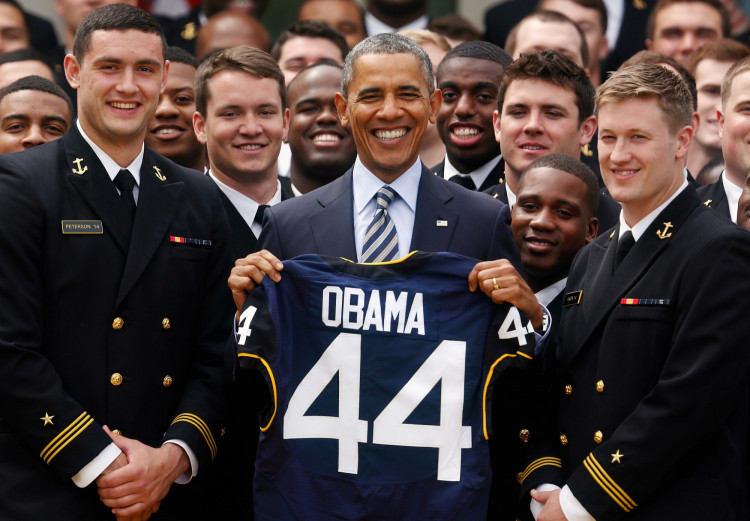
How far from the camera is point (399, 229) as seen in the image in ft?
13.8

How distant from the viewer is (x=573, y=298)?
4.21 meters

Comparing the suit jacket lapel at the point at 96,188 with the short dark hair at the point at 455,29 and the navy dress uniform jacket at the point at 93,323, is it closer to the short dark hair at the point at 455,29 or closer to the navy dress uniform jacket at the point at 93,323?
the navy dress uniform jacket at the point at 93,323

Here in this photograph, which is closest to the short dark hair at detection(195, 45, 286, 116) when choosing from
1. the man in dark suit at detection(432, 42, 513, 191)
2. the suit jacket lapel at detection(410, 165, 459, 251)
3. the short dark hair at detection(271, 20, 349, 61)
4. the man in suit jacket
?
the man in dark suit at detection(432, 42, 513, 191)

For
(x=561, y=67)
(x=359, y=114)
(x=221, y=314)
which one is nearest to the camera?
(x=359, y=114)

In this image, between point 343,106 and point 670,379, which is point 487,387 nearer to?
point 670,379

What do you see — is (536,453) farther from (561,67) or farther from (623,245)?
(561,67)

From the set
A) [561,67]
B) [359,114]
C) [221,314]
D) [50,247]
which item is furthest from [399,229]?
[561,67]

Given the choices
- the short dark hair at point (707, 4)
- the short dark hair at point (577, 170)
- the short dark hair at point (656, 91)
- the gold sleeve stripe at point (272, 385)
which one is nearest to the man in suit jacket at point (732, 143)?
the short dark hair at point (577, 170)

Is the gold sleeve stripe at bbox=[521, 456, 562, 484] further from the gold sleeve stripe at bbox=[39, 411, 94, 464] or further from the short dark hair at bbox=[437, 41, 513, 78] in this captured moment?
the short dark hair at bbox=[437, 41, 513, 78]

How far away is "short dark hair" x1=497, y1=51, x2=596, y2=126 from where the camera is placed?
561cm

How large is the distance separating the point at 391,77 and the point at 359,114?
19 cm

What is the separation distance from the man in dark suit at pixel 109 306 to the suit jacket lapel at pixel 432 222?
34.3 inches

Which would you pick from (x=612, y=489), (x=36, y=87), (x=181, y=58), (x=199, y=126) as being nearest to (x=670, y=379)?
(x=612, y=489)

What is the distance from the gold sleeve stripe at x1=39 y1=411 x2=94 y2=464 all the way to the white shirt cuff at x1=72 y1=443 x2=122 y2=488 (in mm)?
111
